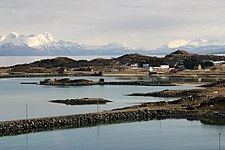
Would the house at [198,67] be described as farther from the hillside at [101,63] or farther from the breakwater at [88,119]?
the breakwater at [88,119]

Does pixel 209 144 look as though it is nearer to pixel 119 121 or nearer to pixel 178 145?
pixel 178 145

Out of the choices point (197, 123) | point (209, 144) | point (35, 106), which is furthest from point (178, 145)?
point (35, 106)

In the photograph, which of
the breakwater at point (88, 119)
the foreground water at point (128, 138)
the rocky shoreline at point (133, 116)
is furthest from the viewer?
the rocky shoreline at point (133, 116)

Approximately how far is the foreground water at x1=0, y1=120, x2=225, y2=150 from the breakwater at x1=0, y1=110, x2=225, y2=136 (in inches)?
34.0

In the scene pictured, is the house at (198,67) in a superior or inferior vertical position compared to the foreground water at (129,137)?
superior

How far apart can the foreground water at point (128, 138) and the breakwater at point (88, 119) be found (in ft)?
2.84

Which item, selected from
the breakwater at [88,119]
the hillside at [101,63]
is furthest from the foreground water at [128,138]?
the hillside at [101,63]

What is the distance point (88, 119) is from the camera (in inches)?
1125

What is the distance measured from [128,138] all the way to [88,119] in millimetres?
4520

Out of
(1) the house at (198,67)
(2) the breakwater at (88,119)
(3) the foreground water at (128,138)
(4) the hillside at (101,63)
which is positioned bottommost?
(3) the foreground water at (128,138)

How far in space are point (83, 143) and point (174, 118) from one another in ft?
29.3

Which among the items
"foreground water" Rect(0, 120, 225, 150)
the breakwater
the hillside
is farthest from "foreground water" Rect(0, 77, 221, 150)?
the hillside

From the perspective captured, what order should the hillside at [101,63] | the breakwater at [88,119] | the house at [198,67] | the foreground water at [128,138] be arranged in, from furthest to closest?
the hillside at [101,63]
the house at [198,67]
the breakwater at [88,119]
the foreground water at [128,138]

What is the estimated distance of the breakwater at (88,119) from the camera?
25359mm
